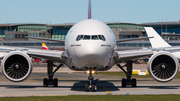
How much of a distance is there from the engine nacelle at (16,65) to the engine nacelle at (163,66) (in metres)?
7.92

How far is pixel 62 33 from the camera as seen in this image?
506 feet

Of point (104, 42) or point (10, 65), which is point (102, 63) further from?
point (10, 65)

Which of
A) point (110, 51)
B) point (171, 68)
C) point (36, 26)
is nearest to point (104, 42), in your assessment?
point (110, 51)

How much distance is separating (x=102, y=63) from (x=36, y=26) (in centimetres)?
16782

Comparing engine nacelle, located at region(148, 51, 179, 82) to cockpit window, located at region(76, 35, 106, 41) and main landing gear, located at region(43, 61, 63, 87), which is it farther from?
main landing gear, located at region(43, 61, 63, 87)

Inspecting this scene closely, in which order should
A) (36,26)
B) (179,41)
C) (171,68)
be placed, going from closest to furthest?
1. (171,68)
2. (179,41)
3. (36,26)

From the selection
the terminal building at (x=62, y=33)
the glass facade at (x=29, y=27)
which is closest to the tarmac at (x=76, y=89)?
the terminal building at (x=62, y=33)

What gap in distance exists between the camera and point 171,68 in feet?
64.6

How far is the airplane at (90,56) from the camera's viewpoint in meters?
17.0

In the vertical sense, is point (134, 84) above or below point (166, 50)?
below

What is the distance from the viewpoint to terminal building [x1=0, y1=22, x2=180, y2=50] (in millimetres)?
120625

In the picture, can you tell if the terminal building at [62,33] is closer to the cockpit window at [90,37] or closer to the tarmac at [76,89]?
the tarmac at [76,89]

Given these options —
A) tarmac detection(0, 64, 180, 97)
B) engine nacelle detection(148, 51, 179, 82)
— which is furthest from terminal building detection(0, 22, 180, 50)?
engine nacelle detection(148, 51, 179, 82)

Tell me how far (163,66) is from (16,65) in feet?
31.3
